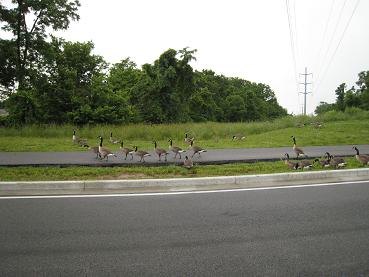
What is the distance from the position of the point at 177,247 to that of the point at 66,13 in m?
34.9

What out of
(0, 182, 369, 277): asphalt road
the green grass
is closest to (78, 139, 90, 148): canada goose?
the green grass

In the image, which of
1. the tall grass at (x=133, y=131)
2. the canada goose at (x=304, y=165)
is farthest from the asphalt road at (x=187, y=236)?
the tall grass at (x=133, y=131)

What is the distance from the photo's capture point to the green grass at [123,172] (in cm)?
1058

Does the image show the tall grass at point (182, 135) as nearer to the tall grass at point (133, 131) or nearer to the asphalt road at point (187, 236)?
the tall grass at point (133, 131)

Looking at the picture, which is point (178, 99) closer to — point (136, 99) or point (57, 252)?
point (136, 99)

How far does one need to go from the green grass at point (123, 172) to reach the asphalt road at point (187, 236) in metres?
2.48

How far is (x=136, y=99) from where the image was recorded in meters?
51.2

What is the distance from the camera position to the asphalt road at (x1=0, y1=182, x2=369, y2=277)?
4.80 metres

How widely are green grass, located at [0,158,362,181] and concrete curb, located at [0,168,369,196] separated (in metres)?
1.11

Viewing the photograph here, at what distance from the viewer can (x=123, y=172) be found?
11367mm

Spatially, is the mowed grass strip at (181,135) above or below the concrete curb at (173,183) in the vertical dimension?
above

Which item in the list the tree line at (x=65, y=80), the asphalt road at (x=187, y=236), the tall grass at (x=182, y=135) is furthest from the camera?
the tree line at (x=65, y=80)

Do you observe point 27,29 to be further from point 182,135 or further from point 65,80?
point 182,135

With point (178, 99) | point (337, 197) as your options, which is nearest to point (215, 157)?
point (337, 197)
